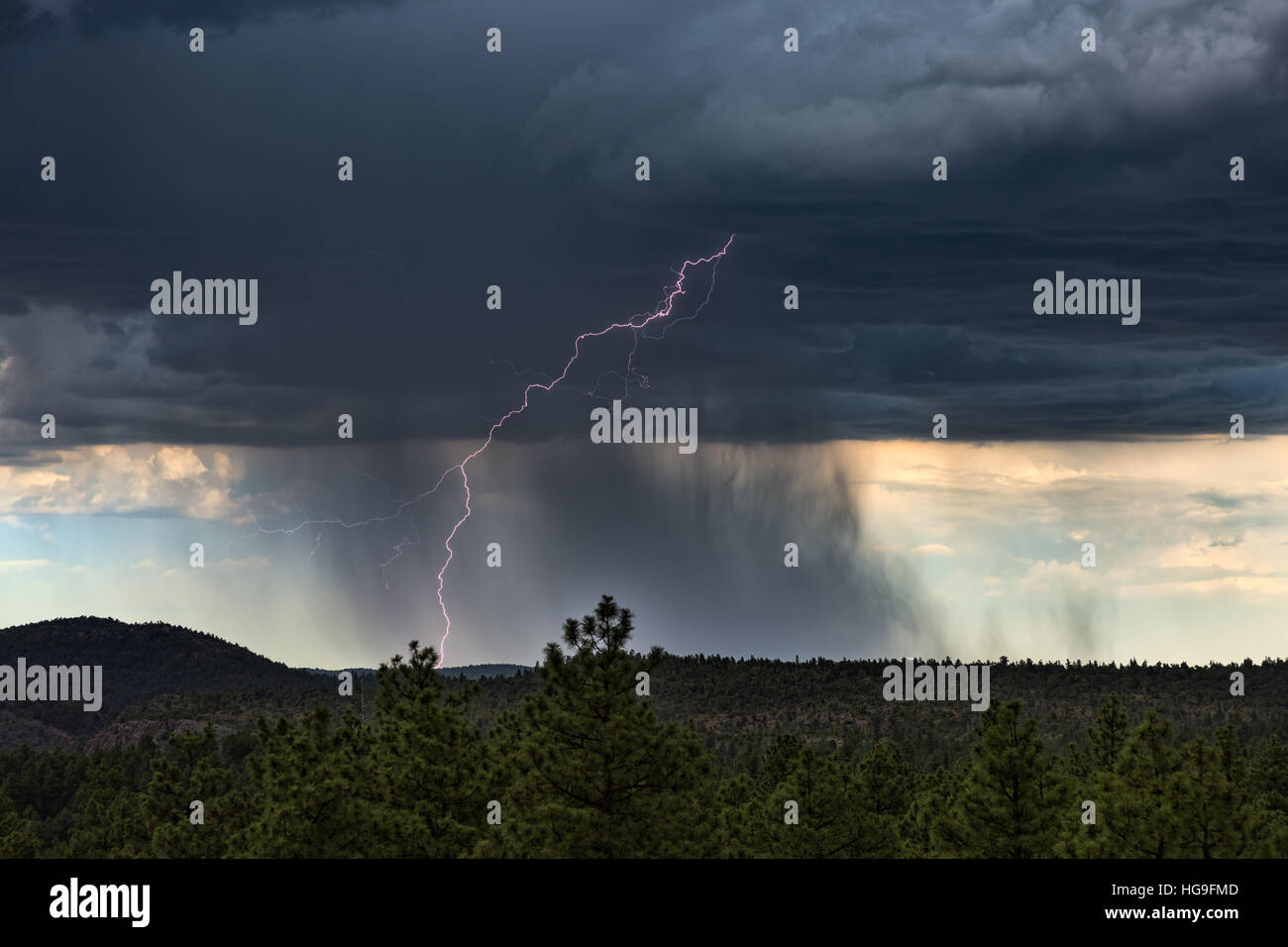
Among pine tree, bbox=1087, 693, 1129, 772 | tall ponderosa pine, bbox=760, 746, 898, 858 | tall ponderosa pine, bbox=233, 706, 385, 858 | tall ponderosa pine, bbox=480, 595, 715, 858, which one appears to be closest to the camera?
tall ponderosa pine, bbox=480, 595, 715, 858

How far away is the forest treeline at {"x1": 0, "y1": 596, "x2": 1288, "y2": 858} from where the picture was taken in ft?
150

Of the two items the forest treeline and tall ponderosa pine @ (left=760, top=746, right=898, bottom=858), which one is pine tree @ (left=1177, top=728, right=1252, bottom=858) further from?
tall ponderosa pine @ (left=760, top=746, right=898, bottom=858)

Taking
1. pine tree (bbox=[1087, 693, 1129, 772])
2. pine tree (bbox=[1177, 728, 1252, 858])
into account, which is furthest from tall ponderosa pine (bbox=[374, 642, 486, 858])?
pine tree (bbox=[1087, 693, 1129, 772])

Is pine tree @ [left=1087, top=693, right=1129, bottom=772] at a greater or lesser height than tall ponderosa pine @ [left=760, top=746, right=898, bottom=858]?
greater

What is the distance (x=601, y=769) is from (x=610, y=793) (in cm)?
91

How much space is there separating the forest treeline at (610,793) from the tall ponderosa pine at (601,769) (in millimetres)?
55

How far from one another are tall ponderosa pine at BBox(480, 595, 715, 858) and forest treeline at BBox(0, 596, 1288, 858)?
0.06 meters

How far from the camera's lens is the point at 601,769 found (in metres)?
45.6

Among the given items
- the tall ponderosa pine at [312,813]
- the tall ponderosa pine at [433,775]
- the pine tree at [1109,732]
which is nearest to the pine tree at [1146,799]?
the pine tree at [1109,732]

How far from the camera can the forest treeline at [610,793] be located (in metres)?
45.6

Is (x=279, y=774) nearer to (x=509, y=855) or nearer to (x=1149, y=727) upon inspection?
(x=509, y=855)

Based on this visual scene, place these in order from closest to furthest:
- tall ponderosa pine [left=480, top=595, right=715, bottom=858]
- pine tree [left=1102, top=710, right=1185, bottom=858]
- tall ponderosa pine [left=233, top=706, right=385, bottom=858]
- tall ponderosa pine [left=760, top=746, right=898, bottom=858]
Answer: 1. tall ponderosa pine [left=480, top=595, right=715, bottom=858]
2. pine tree [left=1102, top=710, right=1185, bottom=858]
3. tall ponderosa pine [left=233, top=706, right=385, bottom=858]
4. tall ponderosa pine [left=760, top=746, right=898, bottom=858]

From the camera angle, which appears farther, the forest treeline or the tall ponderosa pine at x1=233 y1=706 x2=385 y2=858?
the tall ponderosa pine at x1=233 y1=706 x2=385 y2=858
